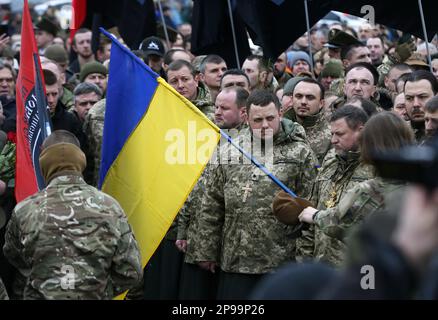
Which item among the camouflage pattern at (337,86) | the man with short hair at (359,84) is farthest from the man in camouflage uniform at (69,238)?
the camouflage pattern at (337,86)

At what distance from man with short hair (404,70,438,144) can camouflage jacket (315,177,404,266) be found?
2.33 m

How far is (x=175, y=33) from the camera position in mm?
17422

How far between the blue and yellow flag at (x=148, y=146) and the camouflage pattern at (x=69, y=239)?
1.28 metres

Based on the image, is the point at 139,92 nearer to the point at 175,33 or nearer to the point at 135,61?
the point at 135,61

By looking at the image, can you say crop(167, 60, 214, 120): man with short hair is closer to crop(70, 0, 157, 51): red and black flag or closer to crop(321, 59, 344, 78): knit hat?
crop(321, 59, 344, 78): knit hat

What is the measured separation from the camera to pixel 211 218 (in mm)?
8336

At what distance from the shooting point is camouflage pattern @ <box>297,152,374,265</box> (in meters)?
6.97

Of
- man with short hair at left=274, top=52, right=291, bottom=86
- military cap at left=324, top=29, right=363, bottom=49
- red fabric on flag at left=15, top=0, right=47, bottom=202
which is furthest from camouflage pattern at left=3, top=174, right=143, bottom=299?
military cap at left=324, top=29, right=363, bottom=49

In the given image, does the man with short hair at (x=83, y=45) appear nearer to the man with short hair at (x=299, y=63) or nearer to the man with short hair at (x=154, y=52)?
the man with short hair at (x=154, y=52)

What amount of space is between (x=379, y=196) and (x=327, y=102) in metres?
5.06

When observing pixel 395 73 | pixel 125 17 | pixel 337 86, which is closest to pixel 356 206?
pixel 395 73

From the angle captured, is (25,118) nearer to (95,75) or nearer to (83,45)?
(95,75)
